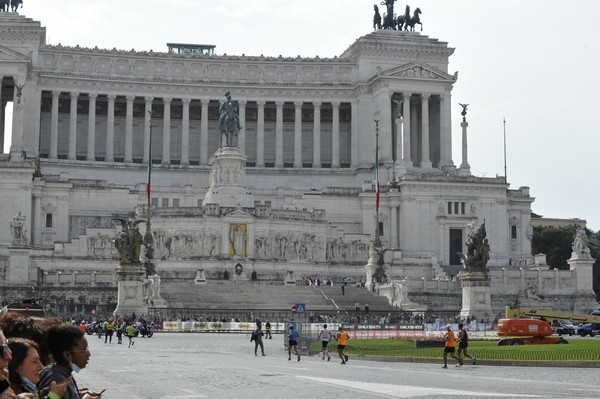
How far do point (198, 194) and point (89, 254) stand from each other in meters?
20.2

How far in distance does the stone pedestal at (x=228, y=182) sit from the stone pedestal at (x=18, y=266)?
23.2 m

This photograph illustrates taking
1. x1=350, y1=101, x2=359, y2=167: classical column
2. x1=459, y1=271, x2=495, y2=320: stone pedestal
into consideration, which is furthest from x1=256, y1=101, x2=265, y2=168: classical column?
x1=459, y1=271, x2=495, y2=320: stone pedestal

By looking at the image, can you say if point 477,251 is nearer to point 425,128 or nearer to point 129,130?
point 425,128

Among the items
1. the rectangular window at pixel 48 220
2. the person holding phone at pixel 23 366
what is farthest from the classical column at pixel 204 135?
the person holding phone at pixel 23 366

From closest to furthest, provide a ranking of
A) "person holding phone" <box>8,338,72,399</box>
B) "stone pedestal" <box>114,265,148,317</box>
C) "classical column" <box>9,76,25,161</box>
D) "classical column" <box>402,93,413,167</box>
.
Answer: "person holding phone" <box>8,338,72,399</box> < "stone pedestal" <box>114,265,148,317</box> < "classical column" <box>9,76,25,161</box> < "classical column" <box>402,93,413,167</box>

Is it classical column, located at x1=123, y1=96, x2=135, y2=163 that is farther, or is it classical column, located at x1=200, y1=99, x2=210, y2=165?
classical column, located at x1=200, y1=99, x2=210, y2=165

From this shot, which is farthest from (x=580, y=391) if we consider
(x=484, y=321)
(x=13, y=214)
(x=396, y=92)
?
(x=396, y=92)

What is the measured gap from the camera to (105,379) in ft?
96.5

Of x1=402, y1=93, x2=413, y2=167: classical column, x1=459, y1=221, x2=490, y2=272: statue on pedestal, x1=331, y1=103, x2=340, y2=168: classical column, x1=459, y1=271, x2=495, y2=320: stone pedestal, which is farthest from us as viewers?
x1=331, y1=103, x2=340, y2=168: classical column

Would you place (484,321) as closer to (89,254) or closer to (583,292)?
(583,292)

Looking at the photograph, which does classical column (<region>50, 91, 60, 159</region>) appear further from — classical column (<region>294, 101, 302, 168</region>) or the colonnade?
classical column (<region>294, 101, 302, 168</region>)

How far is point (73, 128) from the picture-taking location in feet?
393

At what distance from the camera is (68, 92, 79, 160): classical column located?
392ft

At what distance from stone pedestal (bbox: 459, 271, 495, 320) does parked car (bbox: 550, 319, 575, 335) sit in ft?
14.4
